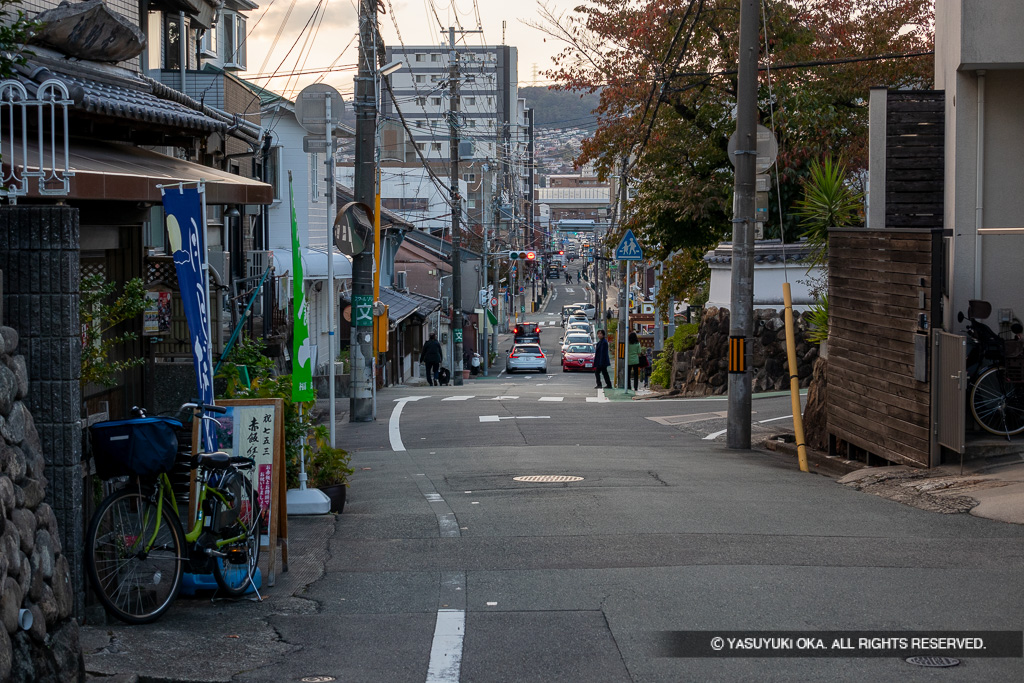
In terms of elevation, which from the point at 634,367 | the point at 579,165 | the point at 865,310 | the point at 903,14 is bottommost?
the point at 634,367

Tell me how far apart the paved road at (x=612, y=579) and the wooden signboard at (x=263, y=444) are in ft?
1.90

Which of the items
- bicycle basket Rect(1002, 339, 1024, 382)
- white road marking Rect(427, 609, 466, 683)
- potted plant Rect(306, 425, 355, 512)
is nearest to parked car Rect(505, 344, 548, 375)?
bicycle basket Rect(1002, 339, 1024, 382)

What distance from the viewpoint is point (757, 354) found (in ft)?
82.4

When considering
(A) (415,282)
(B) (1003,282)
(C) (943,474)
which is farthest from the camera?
(A) (415,282)

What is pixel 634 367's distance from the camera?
3262 centimetres

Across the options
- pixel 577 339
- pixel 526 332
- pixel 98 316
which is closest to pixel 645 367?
pixel 577 339

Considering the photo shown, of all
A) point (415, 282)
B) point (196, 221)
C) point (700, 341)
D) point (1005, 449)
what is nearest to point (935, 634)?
point (196, 221)

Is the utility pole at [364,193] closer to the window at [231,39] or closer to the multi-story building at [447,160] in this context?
the window at [231,39]

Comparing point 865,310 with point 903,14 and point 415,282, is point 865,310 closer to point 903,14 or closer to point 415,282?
point 903,14

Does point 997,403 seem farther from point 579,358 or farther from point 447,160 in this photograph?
point 447,160

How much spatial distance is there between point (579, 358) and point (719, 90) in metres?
27.5

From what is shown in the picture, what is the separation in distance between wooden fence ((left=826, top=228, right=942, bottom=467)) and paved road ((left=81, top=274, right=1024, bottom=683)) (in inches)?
40.5

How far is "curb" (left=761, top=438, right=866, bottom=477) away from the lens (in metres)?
13.2

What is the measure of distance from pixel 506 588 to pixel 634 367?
84.2 feet
